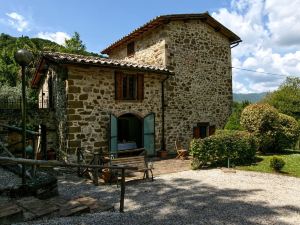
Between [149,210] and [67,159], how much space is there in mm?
6392

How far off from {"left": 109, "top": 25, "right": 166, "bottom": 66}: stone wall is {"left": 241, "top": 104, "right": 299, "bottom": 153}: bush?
17.2 ft

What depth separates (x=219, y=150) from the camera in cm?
1115

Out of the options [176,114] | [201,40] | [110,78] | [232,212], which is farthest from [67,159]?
[201,40]

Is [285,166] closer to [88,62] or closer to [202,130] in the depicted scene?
[202,130]

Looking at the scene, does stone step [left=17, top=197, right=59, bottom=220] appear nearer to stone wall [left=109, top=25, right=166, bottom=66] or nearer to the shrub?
stone wall [left=109, top=25, right=166, bottom=66]

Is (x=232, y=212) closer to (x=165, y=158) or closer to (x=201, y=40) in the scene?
(x=165, y=158)

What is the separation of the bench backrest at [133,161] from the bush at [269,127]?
21.6ft

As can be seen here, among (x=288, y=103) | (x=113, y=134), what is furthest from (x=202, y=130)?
(x=288, y=103)

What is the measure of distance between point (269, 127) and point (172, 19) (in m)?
7.27

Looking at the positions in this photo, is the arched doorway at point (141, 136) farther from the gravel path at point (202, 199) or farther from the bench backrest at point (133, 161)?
the gravel path at point (202, 199)

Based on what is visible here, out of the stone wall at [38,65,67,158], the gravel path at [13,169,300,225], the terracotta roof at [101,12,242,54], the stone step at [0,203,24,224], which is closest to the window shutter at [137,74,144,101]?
the terracotta roof at [101,12,242,54]

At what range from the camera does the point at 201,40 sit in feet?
52.7

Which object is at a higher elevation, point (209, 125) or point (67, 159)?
point (209, 125)

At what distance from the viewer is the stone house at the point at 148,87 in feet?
38.4
